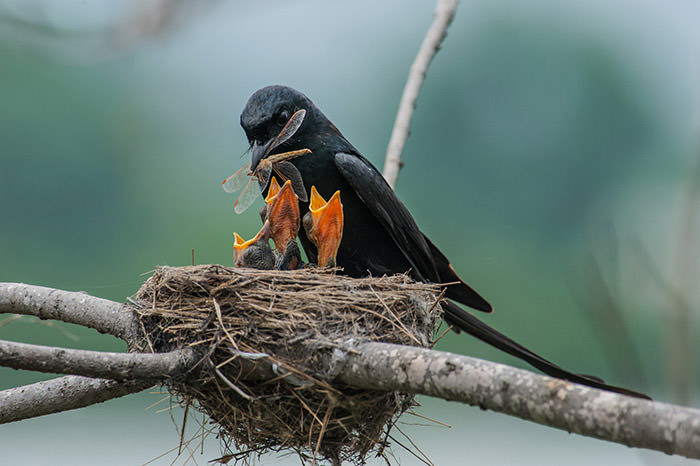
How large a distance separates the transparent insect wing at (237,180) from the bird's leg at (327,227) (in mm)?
396

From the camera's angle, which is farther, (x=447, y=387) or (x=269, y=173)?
(x=269, y=173)

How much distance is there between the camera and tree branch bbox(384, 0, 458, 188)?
2.85 metres

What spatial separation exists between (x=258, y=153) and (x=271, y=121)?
14cm

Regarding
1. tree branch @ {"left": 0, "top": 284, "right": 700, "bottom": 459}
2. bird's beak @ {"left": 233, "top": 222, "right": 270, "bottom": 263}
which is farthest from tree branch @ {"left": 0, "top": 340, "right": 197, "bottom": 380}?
bird's beak @ {"left": 233, "top": 222, "right": 270, "bottom": 263}

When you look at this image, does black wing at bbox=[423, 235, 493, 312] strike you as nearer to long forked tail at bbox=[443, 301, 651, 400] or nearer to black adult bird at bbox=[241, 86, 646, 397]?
black adult bird at bbox=[241, 86, 646, 397]

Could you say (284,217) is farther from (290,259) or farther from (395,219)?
(395,219)

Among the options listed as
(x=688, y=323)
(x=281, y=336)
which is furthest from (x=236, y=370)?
(x=688, y=323)

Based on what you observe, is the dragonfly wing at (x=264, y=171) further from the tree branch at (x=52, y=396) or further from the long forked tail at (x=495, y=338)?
the tree branch at (x=52, y=396)

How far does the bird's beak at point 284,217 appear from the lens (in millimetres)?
2439

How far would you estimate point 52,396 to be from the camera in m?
1.81

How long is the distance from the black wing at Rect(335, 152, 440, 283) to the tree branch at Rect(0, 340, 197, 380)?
3.93ft

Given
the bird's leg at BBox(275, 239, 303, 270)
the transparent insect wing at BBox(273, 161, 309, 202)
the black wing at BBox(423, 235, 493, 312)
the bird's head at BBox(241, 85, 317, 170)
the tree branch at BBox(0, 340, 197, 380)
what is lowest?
the black wing at BBox(423, 235, 493, 312)

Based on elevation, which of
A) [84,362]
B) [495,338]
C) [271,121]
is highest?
[271,121]

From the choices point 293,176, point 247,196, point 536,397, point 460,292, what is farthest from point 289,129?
point 536,397
